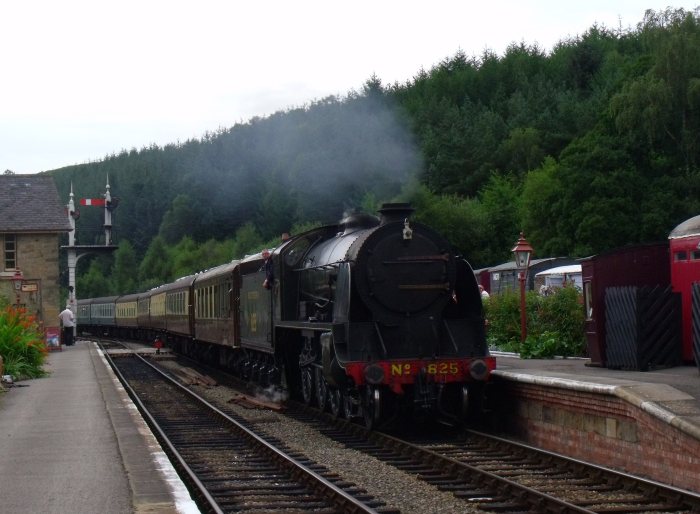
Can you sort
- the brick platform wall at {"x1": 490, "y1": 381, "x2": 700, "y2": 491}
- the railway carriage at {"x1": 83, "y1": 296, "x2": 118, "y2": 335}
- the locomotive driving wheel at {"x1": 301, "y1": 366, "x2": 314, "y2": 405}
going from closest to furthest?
1. the brick platform wall at {"x1": 490, "y1": 381, "x2": 700, "y2": 491}
2. the locomotive driving wheel at {"x1": 301, "y1": 366, "x2": 314, "y2": 405}
3. the railway carriage at {"x1": 83, "y1": 296, "x2": 118, "y2": 335}

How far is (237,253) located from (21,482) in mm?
66181

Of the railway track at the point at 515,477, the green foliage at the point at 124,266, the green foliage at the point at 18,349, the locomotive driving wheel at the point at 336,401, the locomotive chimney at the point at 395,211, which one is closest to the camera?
the railway track at the point at 515,477

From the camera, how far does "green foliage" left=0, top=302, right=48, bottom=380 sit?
920 inches

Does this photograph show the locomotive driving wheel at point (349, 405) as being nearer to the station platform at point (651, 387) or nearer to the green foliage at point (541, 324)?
the station platform at point (651, 387)

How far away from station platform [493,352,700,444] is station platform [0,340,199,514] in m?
Result: 4.23

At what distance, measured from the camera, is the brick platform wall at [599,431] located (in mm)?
9367

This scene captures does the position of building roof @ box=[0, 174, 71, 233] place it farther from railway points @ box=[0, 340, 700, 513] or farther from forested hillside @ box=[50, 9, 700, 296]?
railway points @ box=[0, 340, 700, 513]

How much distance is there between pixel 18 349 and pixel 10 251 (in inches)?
837

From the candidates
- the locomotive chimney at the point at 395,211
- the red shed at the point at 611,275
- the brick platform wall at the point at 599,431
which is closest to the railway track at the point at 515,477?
the brick platform wall at the point at 599,431

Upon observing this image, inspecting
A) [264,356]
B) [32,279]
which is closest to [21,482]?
[264,356]

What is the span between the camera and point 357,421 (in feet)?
50.2

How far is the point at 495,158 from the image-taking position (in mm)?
77938

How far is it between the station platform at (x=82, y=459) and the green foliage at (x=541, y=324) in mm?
8207

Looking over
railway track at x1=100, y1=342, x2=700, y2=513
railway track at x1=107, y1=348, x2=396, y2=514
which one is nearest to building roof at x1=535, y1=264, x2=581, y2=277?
railway track at x1=107, y1=348, x2=396, y2=514
